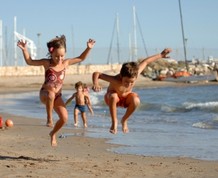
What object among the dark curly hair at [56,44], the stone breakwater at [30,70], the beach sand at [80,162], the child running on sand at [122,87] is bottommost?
the beach sand at [80,162]

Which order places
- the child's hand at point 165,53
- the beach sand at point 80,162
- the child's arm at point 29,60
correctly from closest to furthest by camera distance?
1. the beach sand at point 80,162
2. the child's arm at point 29,60
3. the child's hand at point 165,53

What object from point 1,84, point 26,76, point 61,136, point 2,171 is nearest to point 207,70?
point 26,76

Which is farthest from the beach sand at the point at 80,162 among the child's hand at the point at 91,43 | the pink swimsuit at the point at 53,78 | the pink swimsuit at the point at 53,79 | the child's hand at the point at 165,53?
the child's hand at the point at 91,43

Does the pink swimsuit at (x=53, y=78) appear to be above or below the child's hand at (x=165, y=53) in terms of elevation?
below

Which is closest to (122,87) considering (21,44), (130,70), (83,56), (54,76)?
(130,70)

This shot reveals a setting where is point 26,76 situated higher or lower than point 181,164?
higher

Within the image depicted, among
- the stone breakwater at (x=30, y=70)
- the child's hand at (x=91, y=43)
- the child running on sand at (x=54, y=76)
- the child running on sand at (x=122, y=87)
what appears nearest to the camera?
the child running on sand at (x=54, y=76)

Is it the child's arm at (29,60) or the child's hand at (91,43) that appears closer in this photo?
the child's arm at (29,60)

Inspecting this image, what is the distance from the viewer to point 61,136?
41.3 ft

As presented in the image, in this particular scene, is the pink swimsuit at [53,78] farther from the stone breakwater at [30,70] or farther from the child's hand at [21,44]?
the stone breakwater at [30,70]

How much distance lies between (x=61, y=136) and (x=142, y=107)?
41.1 ft

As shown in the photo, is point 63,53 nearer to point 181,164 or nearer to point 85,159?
point 85,159

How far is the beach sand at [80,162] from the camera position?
7.48 meters

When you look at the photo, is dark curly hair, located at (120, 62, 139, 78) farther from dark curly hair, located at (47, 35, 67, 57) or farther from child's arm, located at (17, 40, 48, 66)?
child's arm, located at (17, 40, 48, 66)
